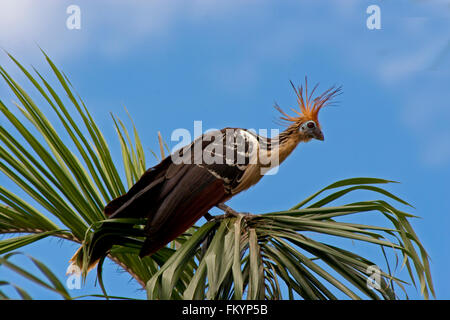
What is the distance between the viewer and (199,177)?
289cm

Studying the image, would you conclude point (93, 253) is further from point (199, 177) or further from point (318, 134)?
point (318, 134)

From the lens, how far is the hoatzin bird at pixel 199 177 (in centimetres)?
269

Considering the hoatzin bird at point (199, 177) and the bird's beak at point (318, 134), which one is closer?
the hoatzin bird at point (199, 177)

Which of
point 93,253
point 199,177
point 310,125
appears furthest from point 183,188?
point 310,125

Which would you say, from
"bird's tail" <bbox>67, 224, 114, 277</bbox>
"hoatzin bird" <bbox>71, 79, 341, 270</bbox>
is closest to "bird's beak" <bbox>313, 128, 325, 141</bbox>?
"hoatzin bird" <bbox>71, 79, 341, 270</bbox>

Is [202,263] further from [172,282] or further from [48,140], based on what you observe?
[48,140]

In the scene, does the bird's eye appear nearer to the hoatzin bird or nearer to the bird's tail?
the hoatzin bird

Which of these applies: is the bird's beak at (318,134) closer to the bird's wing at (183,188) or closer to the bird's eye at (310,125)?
the bird's eye at (310,125)

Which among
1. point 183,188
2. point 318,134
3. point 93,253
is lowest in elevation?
point 93,253

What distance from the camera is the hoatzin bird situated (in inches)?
Answer: 106

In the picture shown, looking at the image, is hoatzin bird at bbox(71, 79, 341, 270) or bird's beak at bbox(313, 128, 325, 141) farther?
bird's beak at bbox(313, 128, 325, 141)

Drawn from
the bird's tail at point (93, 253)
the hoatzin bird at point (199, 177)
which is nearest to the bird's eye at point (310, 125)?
the hoatzin bird at point (199, 177)
